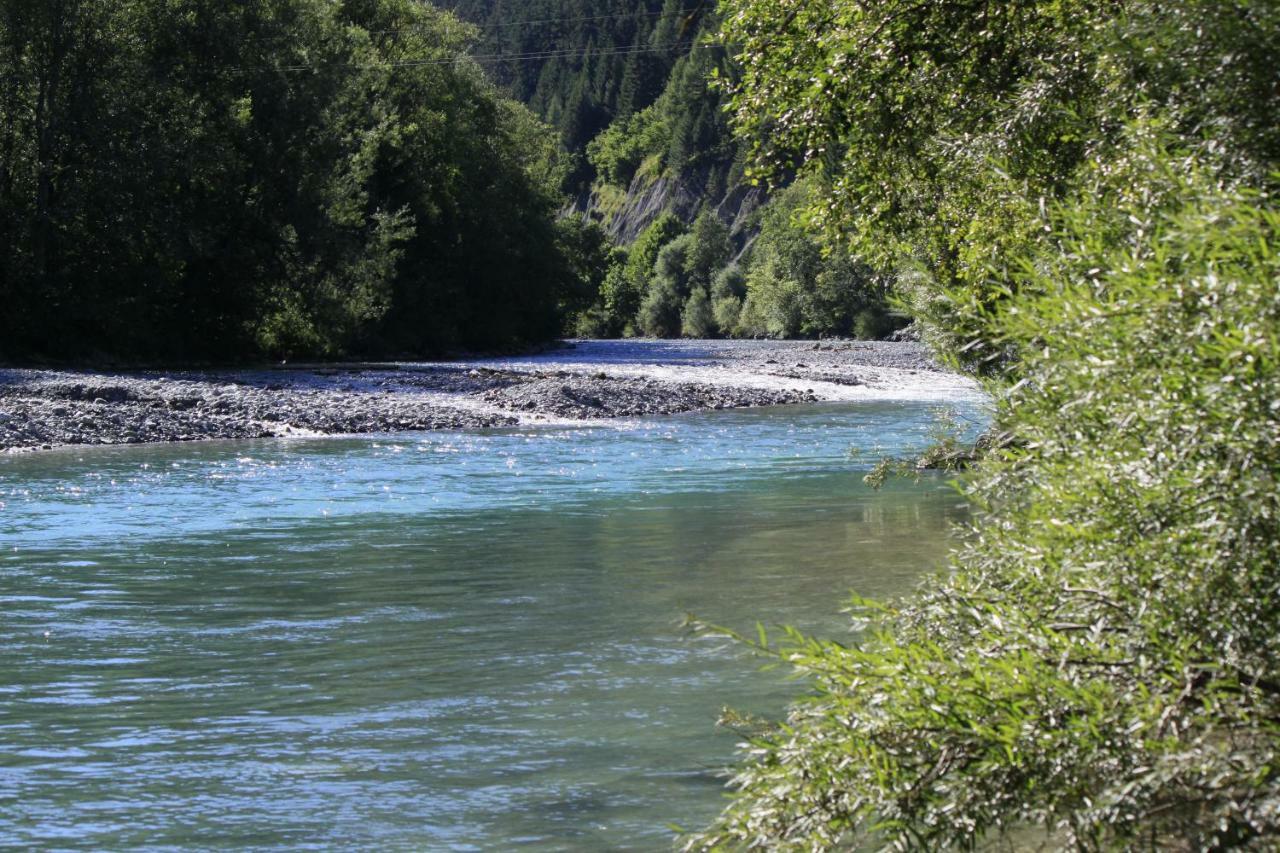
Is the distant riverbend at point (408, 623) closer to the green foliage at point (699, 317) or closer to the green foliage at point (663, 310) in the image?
the green foliage at point (699, 317)

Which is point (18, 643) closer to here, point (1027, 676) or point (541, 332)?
point (1027, 676)

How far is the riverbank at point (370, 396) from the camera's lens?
31.0 metres

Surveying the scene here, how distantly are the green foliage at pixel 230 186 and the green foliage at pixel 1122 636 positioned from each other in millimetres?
46607

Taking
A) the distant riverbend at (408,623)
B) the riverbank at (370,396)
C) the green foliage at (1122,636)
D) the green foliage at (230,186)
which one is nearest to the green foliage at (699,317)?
the green foliage at (230,186)

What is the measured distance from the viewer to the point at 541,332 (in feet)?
264

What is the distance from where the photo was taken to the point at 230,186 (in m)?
53.2

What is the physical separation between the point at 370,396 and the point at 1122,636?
1361 inches

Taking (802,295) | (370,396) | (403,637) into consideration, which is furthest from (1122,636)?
(802,295)

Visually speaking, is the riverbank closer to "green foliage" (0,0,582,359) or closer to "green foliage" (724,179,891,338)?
"green foliage" (0,0,582,359)

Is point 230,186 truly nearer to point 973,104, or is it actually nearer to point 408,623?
point 408,623

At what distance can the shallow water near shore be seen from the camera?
7652 millimetres

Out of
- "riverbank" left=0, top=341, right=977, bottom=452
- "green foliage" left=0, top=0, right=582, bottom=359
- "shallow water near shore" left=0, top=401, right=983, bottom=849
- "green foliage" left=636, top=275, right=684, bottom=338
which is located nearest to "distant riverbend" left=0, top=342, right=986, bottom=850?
"shallow water near shore" left=0, top=401, right=983, bottom=849

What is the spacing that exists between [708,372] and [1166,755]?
167 feet

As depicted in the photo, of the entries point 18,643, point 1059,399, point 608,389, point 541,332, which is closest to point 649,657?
point 18,643
